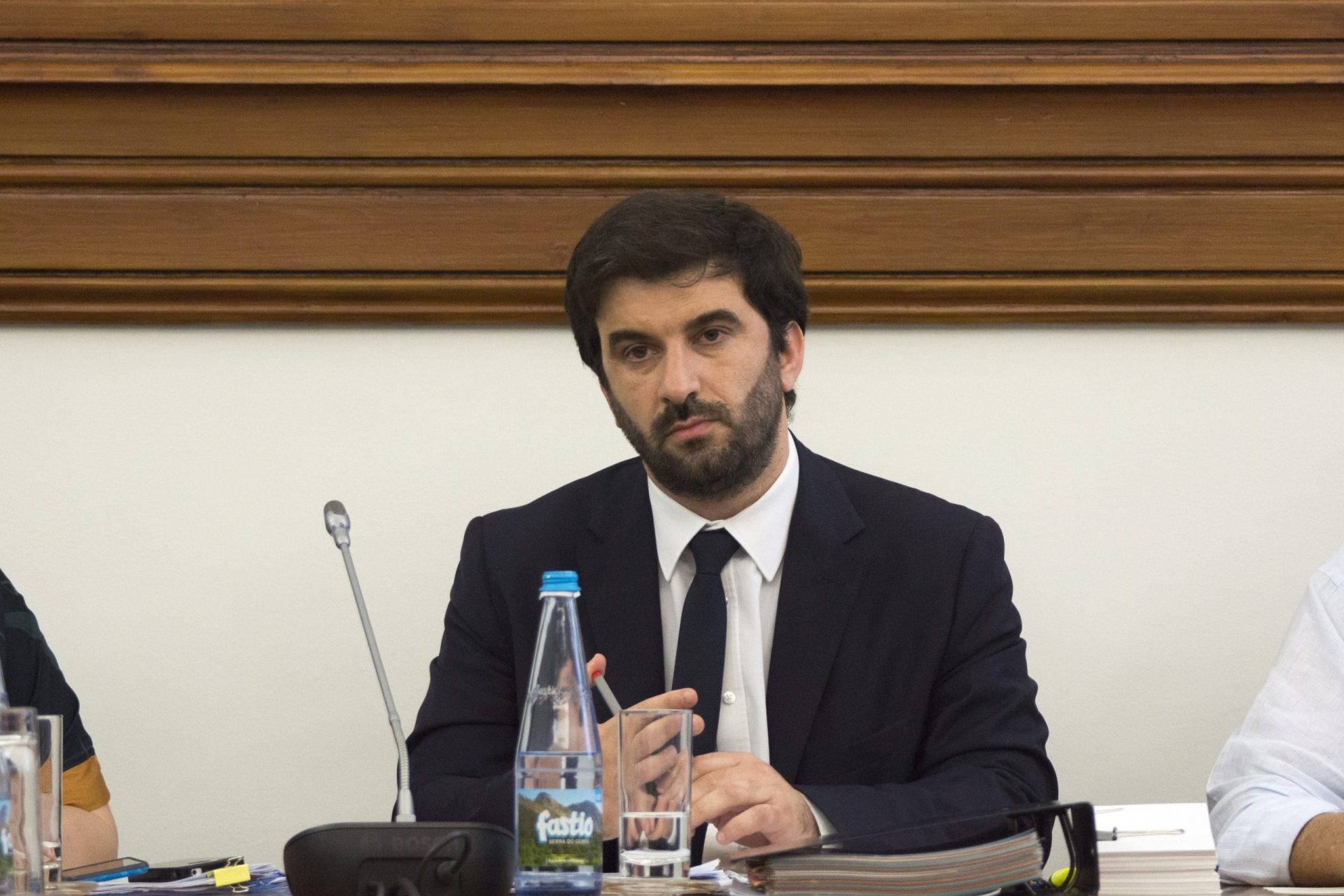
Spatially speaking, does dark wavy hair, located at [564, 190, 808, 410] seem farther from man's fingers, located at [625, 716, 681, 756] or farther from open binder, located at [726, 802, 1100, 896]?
open binder, located at [726, 802, 1100, 896]

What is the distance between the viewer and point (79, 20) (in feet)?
7.32

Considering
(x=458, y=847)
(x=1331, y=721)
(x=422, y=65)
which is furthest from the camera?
(x=422, y=65)

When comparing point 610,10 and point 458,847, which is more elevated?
point 610,10

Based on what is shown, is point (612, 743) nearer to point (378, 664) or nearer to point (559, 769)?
point (559, 769)

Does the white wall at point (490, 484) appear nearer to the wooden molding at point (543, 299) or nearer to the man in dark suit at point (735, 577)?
the wooden molding at point (543, 299)

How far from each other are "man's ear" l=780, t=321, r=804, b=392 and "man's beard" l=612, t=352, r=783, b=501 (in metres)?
0.09

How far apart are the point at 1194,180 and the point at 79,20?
173cm

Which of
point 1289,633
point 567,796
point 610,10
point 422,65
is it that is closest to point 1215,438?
point 1289,633

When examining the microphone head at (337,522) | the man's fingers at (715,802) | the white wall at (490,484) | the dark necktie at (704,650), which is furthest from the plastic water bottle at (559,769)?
the white wall at (490,484)

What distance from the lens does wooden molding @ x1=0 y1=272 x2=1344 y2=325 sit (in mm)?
2230

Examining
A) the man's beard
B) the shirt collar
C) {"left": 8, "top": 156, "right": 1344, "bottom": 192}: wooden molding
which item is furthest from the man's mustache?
{"left": 8, "top": 156, "right": 1344, "bottom": 192}: wooden molding

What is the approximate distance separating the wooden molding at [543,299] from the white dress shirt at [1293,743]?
611 mm

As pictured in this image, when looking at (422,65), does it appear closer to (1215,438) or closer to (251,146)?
(251,146)

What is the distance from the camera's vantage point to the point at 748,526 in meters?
1.82
